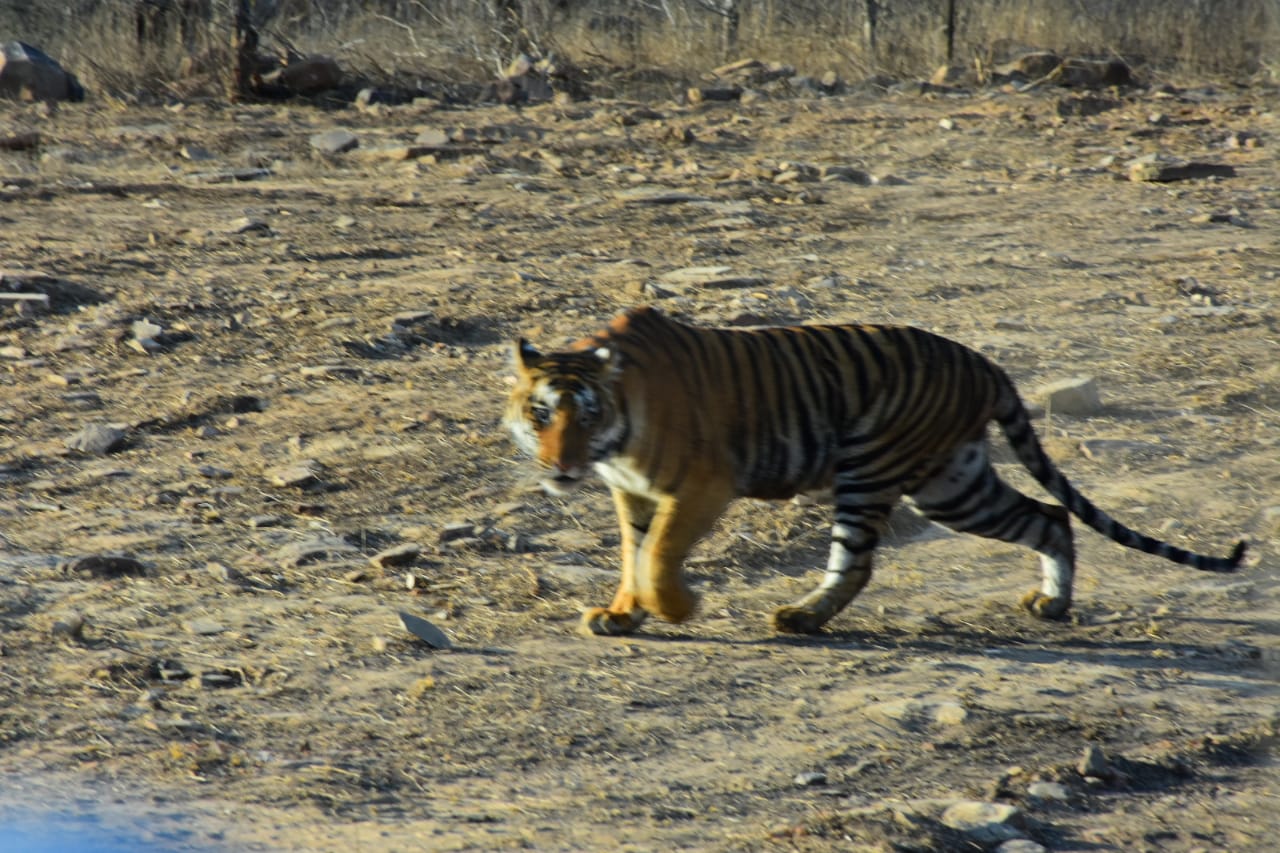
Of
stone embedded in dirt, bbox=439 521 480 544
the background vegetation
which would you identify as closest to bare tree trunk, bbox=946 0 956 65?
the background vegetation

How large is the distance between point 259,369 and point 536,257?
254 centimetres

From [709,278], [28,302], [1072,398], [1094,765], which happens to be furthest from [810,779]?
[28,302]

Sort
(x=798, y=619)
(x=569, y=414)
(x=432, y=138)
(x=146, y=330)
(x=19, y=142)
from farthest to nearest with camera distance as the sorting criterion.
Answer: (x=432, y=138) < (x=19, y=142) < (x=146, y=330) < (x=798, y=619) < (x=569, y=414)

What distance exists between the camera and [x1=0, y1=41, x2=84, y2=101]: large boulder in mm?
14164

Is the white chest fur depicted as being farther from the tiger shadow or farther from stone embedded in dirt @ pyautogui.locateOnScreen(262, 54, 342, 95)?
stone embedded in dirt @ pyautogui.locateOnScreen(262, 54, 342, 95)

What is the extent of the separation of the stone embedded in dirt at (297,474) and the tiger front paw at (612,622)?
5.89 ft

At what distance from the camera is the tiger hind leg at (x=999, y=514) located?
5.11 meters

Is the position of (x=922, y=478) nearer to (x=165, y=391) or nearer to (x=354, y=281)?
(x=165, y=391)

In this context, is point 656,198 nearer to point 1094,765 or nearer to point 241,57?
point 241,57

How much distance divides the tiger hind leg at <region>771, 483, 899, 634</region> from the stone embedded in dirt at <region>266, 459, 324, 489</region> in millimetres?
2159

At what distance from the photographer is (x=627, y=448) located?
4.65 metres

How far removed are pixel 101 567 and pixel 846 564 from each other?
2.46m

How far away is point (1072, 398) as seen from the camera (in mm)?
7125

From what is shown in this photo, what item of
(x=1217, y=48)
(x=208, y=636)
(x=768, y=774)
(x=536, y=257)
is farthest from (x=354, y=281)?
(x=1217, y=48)
